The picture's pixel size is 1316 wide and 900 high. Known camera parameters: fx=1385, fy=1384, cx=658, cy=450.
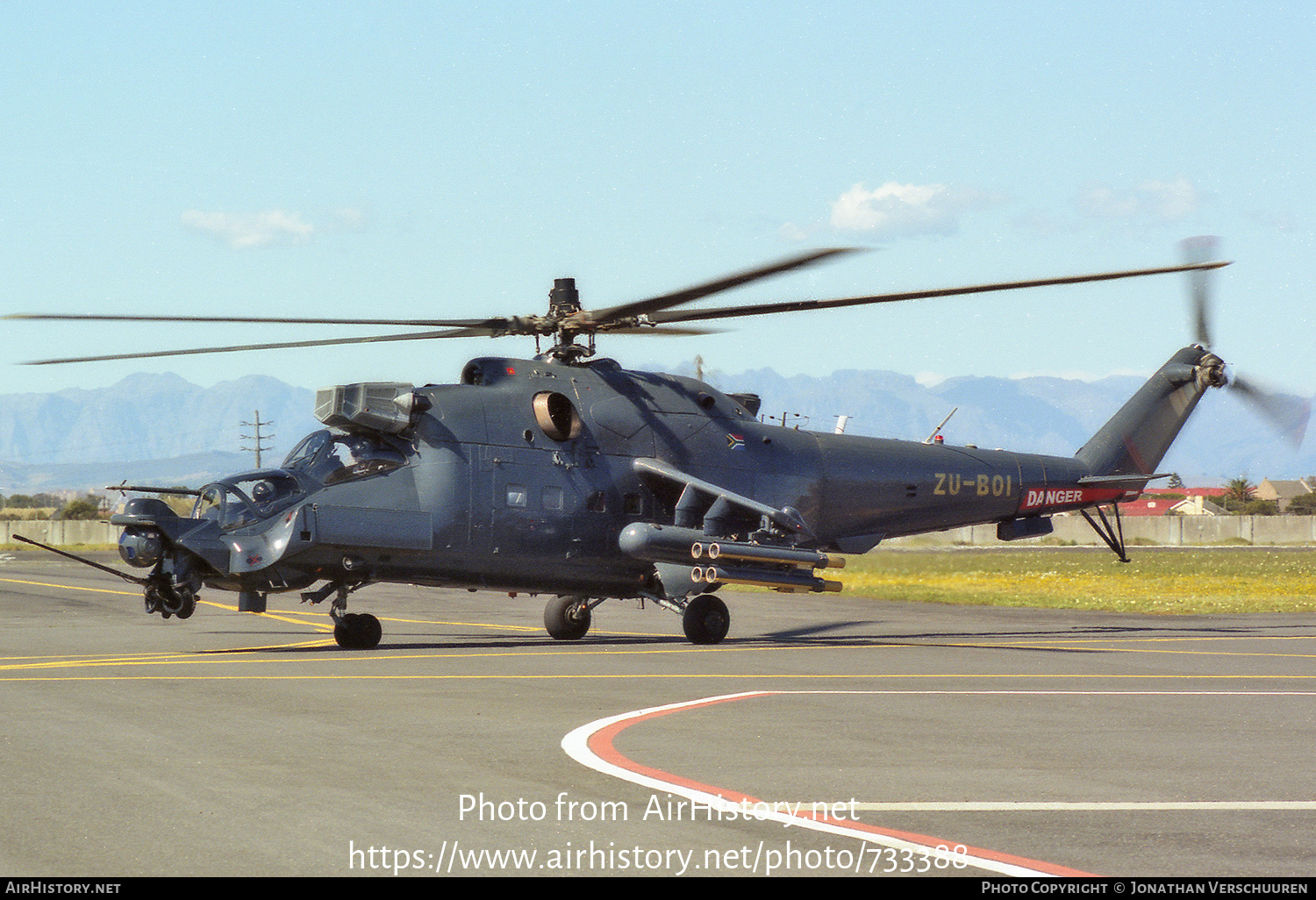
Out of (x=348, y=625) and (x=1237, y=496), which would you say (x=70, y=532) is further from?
(x=1237, y=496)

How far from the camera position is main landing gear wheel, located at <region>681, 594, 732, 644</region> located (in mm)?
23109

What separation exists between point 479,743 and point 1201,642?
16188 mm

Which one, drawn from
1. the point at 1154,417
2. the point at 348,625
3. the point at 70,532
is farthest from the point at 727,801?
the point at 70,532

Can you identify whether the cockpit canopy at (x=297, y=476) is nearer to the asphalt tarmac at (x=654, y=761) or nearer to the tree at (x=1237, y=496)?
the asphalt tarmac at (x=654, y=761)

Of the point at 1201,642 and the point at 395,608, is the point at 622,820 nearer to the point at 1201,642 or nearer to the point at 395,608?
the point at 1201,642

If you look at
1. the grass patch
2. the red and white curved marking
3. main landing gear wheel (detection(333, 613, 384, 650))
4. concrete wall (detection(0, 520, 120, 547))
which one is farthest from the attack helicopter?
concrete wall (detection(0, 520, 120, 547))

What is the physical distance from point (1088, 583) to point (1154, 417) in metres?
16.6

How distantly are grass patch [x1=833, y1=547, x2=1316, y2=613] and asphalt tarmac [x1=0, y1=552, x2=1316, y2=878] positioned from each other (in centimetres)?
1463

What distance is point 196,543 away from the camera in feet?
65.9

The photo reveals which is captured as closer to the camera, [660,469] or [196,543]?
[196,543]

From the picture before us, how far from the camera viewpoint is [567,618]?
24312 mm

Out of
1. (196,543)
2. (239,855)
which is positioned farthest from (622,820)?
(196,543)

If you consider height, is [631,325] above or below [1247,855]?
above

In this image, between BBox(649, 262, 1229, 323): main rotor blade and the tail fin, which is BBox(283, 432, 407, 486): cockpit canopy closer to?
BBox(649, 262, 1229, 323): main rotor blade
